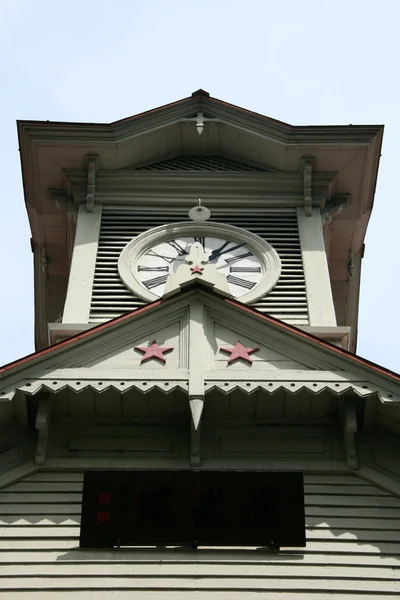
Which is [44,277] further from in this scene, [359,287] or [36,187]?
[359,287]

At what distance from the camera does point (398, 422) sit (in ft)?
43.5

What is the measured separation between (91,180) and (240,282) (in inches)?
124

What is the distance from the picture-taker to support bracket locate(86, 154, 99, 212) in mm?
18828

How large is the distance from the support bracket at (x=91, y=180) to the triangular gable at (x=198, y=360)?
4729 millimetres

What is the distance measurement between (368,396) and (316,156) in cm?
722

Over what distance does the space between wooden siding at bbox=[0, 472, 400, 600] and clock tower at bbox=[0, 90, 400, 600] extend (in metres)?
0.01

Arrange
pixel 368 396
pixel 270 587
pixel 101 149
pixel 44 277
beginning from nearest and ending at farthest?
pixel 270 587 < pixel 368 396 < pixel 101 149 < pixel 44 277

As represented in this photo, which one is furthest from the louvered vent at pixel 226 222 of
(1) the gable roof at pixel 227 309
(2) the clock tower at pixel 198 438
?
(1) the gable roof at pixel 227 309

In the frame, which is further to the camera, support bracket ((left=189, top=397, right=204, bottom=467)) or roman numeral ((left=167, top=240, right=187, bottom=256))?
roman numeral ((left=167, top=240, right=187, bottom=256))

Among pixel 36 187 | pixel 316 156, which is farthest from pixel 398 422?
pixel 36 187

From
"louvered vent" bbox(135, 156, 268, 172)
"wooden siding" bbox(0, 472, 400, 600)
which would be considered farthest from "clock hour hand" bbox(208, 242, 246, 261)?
"wooden siding" bbox(0, 472, 400, 600)

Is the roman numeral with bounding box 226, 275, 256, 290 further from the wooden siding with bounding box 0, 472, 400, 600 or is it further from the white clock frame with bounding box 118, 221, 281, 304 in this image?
the wooden siding with bounding box 0, 472, 400, 600

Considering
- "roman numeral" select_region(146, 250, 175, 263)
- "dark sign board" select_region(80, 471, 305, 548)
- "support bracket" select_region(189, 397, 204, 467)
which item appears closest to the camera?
"dark sign board" select_region(80, 471, 305, 548)

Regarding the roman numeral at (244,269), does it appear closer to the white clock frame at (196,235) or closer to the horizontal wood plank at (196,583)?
the white clock frame at (196,235)
